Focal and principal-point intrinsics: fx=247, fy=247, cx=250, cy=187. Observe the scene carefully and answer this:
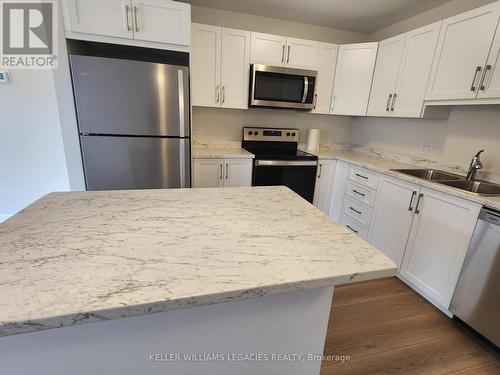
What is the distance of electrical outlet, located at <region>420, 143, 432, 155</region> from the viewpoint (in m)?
2.49

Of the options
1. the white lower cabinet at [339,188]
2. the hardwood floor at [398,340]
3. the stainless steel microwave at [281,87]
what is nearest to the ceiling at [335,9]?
the stainless steel microwave at [281,87]

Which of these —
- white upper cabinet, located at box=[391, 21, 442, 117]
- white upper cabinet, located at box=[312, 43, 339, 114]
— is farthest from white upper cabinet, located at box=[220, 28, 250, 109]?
white upper cabinet, located at box=[391, 21, 442, 117]

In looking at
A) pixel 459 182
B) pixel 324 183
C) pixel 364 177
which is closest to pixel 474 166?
pixel 459 182

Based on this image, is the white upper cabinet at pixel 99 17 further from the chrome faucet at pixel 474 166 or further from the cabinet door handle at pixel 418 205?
the chrome faucet at pixel 474 166

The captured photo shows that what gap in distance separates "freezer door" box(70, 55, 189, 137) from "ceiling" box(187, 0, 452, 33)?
1.22 metres

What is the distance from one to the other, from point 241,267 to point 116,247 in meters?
0.39

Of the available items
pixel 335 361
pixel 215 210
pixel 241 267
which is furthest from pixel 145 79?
pixel 335 361

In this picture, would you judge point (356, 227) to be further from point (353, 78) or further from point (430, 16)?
point (430, 16)

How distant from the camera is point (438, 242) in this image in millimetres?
1813

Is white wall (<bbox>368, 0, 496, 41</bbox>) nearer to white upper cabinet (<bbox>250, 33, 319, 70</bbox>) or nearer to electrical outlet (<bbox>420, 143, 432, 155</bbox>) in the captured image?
white upper cabinet (<bbox>250, 33, 319, 70</bbox>)

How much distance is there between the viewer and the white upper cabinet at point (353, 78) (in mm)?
2762

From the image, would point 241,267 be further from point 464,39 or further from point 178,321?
point 464,39

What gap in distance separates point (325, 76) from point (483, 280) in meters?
2.44

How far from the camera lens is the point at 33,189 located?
9.11ft
